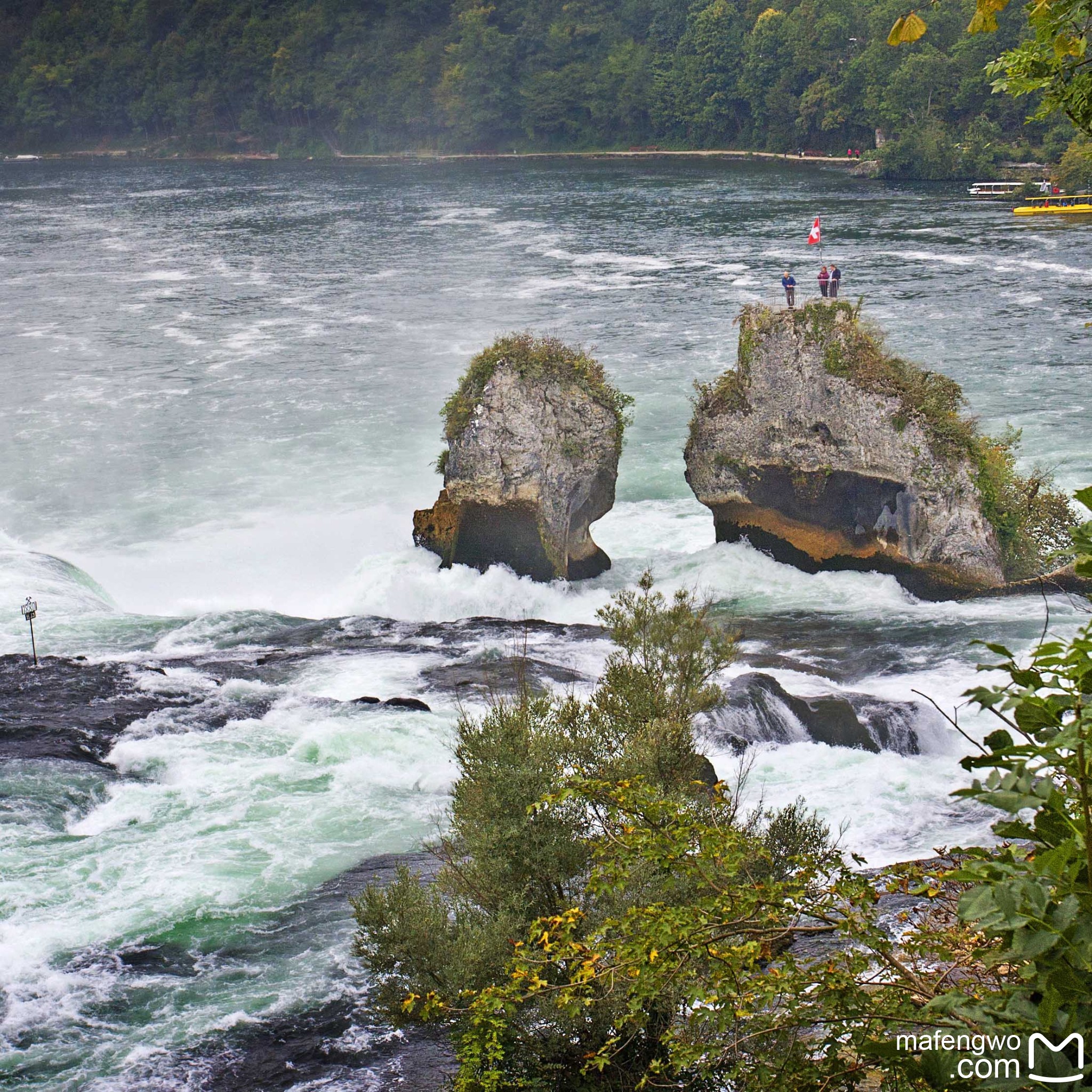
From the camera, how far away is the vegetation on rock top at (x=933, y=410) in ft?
93.9

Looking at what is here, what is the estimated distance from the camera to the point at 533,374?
31.1 meters

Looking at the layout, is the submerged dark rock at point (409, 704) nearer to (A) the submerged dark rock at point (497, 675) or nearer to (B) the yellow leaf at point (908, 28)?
(A) the submerged dark rock at point (497, 675)

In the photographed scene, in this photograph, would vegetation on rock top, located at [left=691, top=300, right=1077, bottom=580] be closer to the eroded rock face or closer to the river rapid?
the river rapid

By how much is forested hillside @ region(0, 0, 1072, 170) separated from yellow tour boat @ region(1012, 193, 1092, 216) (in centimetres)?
1524

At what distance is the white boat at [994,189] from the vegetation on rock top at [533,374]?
60.8 m

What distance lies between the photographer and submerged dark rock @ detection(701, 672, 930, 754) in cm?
2144

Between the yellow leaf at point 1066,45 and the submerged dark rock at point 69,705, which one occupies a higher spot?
the yellow leaf at point 1066,45

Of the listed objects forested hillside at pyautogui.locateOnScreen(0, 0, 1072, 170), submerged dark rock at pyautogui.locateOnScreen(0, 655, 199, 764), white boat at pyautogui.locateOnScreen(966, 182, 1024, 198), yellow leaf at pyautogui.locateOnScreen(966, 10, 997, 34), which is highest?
forested hillside at pyautogui.locateOnScreen(0, 0, 1072, 170)

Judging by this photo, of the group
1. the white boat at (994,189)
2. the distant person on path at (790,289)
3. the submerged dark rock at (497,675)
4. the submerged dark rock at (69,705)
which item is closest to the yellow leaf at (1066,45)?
the submerged dark rock at (497,675)

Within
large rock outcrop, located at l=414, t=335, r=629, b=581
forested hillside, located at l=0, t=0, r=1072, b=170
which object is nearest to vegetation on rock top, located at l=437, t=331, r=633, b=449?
large rock outcrop, located at l=414, t=335, r=629, b=581

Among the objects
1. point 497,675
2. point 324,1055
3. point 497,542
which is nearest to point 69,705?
point 497,675

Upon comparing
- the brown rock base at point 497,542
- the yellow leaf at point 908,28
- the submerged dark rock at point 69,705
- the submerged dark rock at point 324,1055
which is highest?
the yellow leaf at point 908,28

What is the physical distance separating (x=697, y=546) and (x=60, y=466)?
2208cm

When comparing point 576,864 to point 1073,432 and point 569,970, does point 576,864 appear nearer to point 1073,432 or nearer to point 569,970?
point 569,970
